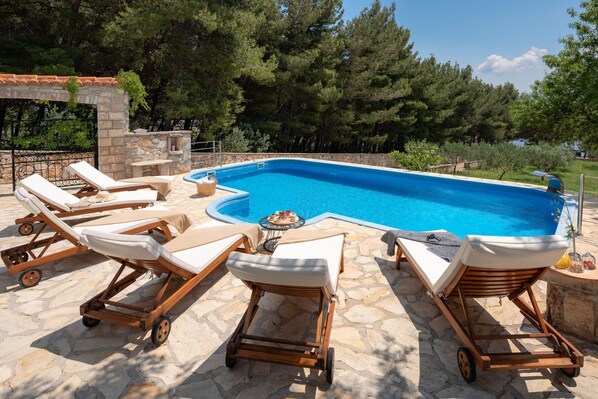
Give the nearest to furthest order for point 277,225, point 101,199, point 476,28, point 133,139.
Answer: point 277,225
point 101,199
point 133,139
point 476,28

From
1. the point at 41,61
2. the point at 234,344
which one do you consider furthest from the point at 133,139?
the point at 234,344

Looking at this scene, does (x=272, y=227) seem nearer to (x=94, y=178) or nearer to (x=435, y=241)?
(x=435, y=241)

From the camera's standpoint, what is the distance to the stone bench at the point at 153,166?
10172 mm

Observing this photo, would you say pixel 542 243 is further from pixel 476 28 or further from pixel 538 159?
pixel 538 159

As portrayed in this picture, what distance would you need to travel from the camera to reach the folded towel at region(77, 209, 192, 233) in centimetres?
488

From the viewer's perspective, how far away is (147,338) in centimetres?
321

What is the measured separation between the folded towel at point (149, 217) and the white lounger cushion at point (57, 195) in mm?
1016

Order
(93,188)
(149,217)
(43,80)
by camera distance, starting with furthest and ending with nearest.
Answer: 1. (43,80)
2. (93,188)
3. (149,217)

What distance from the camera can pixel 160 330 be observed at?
310 centimetres

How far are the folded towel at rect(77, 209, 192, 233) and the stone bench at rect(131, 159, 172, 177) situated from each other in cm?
540

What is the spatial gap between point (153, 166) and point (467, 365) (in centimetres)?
1009

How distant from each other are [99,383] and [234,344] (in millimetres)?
1063

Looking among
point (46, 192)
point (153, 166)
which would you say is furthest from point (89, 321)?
point (153, 166)

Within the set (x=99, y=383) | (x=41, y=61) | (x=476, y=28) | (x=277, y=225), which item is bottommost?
(x=99, y=383)
